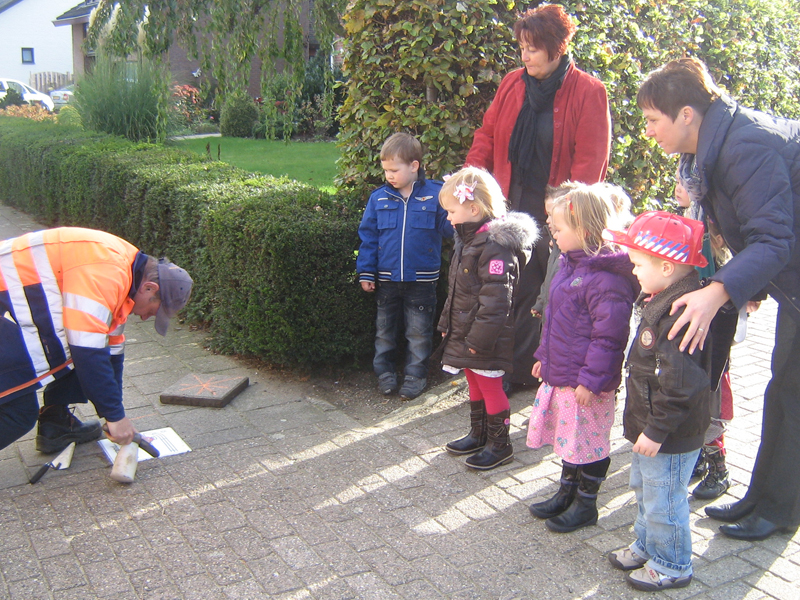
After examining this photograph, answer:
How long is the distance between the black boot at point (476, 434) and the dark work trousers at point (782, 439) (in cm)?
135

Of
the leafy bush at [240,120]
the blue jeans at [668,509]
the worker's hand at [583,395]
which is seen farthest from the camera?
the leafy bush at [240,120]

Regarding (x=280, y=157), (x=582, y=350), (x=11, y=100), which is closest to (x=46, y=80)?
(x=11, y=100)

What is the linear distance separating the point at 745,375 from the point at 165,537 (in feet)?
13.4

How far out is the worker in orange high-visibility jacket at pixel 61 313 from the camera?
322 cm

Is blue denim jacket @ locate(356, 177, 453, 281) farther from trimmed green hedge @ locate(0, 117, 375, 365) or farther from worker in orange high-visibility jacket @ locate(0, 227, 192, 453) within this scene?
worker in orange high-visibility jacket @ locate(0, 227, 192, 453)

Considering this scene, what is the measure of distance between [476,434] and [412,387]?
3.00ft

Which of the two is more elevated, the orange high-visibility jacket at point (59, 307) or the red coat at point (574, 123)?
the red coat at point (574, 123)

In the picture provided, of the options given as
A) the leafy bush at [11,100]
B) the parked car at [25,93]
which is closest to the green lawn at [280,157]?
the leafy bush at [11,100]

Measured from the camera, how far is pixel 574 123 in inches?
167

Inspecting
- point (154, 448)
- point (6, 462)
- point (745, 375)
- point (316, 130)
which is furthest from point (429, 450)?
point (316, 130)

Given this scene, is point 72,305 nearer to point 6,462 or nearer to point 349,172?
point 6,462

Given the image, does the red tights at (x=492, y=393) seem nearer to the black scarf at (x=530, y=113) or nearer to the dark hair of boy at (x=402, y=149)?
the black scarf at (x=530, y=113)

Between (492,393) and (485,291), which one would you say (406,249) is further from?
(492,393)

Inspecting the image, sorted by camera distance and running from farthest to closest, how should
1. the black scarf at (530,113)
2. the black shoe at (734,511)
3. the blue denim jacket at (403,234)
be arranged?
→ the blue denim jacket at (403,234) < the black scarf at (530,113) < the black shoe at (734,511)
